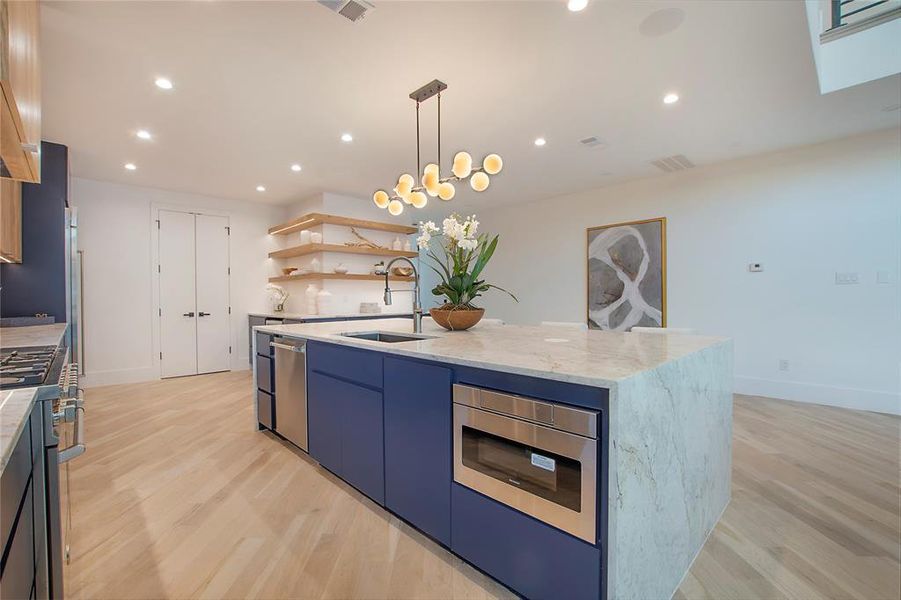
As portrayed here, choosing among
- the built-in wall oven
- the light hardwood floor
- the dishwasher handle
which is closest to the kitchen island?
the built-in wall oven

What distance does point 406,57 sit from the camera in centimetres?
244

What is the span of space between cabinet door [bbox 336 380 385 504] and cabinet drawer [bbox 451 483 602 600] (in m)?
0.55

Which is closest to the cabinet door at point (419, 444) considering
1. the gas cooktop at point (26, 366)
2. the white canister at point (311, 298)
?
the gas cooktop at point (26, 366)

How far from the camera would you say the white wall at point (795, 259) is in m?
3.74

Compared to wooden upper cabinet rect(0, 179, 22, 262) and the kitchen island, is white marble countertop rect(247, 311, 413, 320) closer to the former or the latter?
wooden upper cabinet rect(0, 179, 22, 262)

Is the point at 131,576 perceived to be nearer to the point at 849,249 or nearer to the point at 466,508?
the point at 466,508

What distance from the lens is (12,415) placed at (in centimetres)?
80

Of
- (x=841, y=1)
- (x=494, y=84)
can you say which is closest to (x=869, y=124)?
(x=841, y=1)

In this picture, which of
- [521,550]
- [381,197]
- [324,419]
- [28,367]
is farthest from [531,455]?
[381,197]

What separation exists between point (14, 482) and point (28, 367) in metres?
0.73

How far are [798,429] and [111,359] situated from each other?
24.9ft

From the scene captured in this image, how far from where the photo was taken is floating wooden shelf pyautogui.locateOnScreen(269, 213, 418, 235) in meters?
5.34

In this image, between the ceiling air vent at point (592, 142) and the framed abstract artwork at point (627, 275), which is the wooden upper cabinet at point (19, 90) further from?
the framed abstract artwork at point (627, 275)

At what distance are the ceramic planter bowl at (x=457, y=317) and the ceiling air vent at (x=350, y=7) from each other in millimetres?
1667
